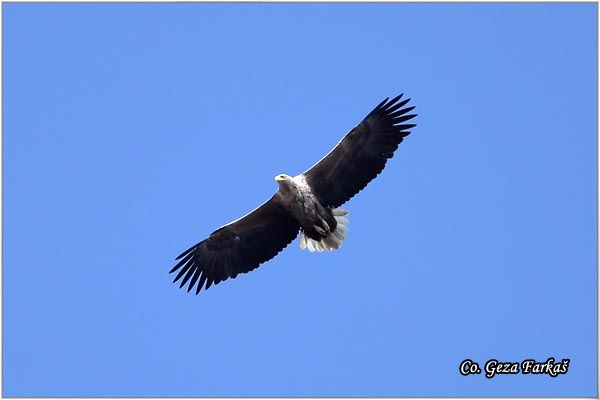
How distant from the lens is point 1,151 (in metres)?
13.7

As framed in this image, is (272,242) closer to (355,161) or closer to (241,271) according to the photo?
(241,271)

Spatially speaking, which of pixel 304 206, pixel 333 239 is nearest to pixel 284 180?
pixel 304 206

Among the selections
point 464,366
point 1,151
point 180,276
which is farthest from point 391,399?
point 1,151

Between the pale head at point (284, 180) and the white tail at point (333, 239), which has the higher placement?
the pale head at point (284, 180)

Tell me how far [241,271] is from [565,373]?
4441 millimetres

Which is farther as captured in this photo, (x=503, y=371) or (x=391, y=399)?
(x=503, y=371)

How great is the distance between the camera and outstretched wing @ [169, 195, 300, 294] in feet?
48.1

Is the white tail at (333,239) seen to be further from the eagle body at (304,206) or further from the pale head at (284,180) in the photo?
the pale head at (284,180)

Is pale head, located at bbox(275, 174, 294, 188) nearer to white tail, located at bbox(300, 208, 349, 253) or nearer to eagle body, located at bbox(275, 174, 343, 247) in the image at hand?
eagle body, located at bbox(275, 174, 343, 247)

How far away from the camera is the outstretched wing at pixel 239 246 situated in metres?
14.6

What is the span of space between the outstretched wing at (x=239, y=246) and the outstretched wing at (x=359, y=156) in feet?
2.08

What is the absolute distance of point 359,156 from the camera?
14242 mm

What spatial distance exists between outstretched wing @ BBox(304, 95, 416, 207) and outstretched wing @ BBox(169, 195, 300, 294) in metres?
0.63

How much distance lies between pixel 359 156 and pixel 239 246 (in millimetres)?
2000
